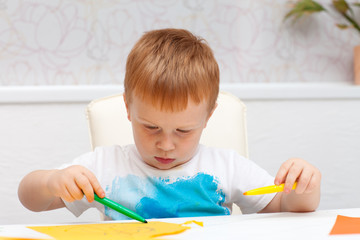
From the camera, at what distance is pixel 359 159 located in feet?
5.71

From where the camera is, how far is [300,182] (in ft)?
2.36

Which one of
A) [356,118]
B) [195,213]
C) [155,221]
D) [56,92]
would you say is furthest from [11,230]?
[356,118]

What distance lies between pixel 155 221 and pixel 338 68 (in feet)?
4.46

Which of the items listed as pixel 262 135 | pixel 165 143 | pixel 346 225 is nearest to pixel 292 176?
pixel 346 225

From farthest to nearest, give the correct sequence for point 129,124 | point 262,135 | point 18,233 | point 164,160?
point 262,135 < point 129,124 < point 164,160 < point 18,233

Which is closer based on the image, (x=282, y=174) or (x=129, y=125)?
(x=282, y=174)

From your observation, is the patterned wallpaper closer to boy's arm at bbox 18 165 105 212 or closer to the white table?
boy's arm at bbox 18 165 105 212

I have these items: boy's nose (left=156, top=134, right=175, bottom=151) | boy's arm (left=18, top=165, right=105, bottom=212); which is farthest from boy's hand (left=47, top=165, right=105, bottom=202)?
boy's nose (left=156, top=134, right=175, bottom=151)

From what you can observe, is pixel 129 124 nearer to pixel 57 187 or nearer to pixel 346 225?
pixel 57 187

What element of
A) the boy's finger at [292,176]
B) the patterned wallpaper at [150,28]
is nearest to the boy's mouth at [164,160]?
the boy's finger at [292,176]

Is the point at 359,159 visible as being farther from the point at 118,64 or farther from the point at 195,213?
the point at 195,213

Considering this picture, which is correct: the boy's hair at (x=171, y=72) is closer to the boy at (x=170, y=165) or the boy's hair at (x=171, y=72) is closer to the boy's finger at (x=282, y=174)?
the boy at (x=170, y=165)

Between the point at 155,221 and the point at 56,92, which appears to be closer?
the point at 155,221

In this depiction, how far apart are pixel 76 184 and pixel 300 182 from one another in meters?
0.35
